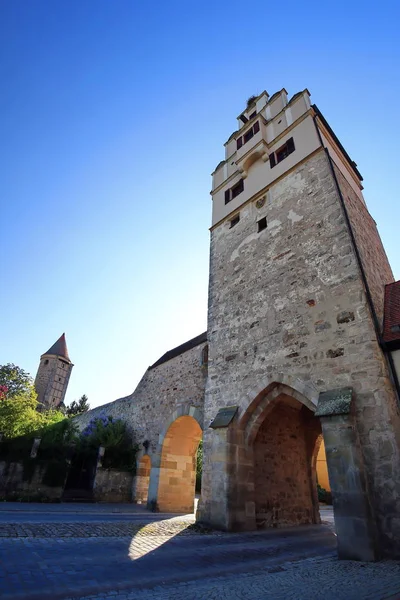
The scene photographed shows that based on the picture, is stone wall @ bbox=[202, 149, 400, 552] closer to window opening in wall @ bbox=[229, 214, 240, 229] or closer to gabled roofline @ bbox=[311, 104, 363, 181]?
window opening in wall @ bbox=[229, 214, 240, 229]

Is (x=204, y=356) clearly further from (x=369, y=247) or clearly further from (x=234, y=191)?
(x=234, y=191)

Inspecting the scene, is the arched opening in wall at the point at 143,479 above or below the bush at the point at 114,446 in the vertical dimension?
below

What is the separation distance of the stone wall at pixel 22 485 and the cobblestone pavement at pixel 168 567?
5.11m

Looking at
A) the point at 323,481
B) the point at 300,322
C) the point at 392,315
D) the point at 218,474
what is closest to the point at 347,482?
the point at 218,474

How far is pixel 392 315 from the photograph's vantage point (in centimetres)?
622

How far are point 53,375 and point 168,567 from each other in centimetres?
4319

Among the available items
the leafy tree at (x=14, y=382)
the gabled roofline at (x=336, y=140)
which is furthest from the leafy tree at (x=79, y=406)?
the gabled roofline at (x=336, y=140)

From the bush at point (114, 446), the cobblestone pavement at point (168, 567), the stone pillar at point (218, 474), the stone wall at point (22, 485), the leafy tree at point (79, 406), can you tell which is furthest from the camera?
the leafy tree at point (79, 406)

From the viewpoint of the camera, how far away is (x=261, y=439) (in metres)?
7.79

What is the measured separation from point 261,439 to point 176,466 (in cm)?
466

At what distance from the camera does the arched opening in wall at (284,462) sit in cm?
723

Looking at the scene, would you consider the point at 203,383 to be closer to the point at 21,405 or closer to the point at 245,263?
the point at 245,263

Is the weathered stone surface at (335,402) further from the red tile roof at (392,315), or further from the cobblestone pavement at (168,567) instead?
the cobblestone pavement at (168,567)

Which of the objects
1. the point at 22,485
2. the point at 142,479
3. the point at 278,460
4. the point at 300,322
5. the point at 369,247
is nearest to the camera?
the point at 300,322
